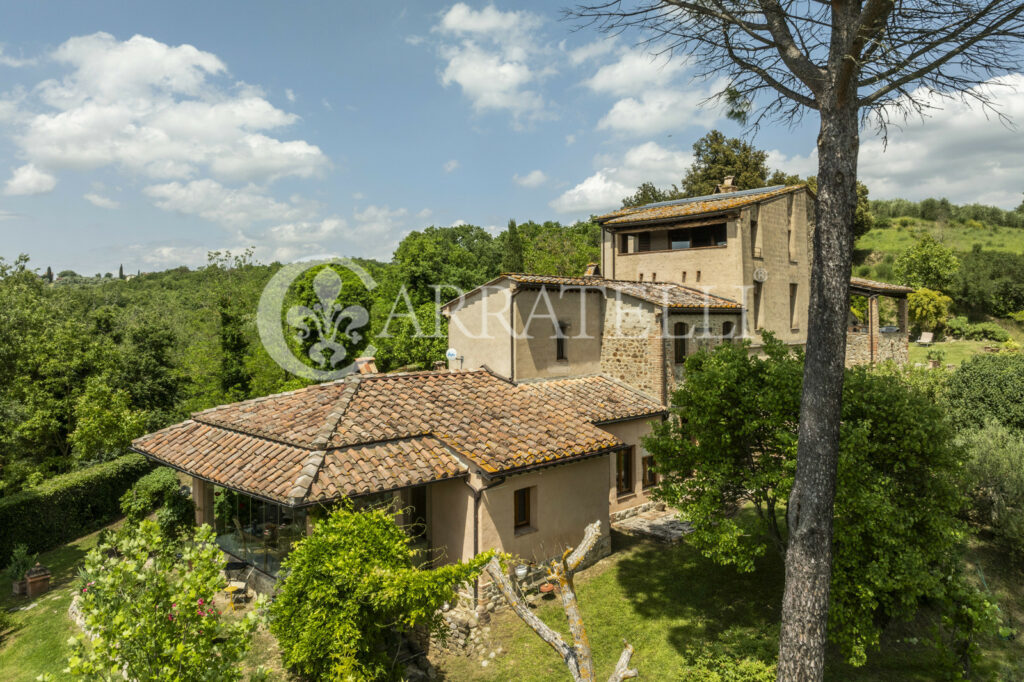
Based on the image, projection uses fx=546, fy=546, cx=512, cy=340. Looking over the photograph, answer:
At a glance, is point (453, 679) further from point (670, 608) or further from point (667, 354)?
point (667, 354)

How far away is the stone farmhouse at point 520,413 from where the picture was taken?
36.8 feet

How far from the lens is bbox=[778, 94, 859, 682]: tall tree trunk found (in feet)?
21.5

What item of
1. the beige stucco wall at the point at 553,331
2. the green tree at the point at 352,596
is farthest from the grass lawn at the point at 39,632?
the beige stucco wall at the point at 553,331

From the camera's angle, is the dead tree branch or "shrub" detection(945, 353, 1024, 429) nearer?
the dead tree branch

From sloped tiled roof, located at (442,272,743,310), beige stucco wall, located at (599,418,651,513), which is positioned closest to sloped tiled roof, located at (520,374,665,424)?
beige stucco wall, located at (599,418,651,513)

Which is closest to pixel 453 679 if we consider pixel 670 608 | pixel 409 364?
pixel 670 608

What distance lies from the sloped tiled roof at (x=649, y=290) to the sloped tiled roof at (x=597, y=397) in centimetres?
304

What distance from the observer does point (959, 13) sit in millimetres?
6727

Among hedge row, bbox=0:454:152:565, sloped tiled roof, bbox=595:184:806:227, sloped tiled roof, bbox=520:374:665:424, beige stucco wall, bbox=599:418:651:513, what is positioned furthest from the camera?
sloped tiled roof, bbox=595:184:806:227

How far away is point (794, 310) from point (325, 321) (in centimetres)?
2216

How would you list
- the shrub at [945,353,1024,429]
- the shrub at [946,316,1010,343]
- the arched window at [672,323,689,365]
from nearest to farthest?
1. the shrub at [945,353,1024,429]
2. the arched window at [672,323,689,365]
3. the shrub at [946,316,1010,343]

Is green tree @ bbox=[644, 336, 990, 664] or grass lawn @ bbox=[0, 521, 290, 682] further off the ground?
green tree @ bbox=[644, 336, 990, 664]

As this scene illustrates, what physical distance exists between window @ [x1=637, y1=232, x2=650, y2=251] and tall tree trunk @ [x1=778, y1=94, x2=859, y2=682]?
17337 mm

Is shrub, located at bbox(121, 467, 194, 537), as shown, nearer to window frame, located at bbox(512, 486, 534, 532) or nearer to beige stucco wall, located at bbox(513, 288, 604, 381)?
window frame, located at bbox(512, 486, 534, 532)
